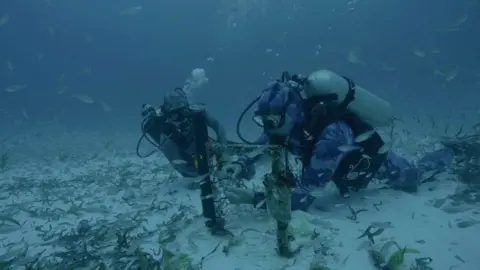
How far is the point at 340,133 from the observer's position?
15.9 feet

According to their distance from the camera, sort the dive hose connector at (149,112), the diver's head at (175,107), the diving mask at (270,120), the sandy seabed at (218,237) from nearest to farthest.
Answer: the sandy seabed at (218,237) → the diving mask at (270,120) → the diver's head at (175,107) → the dive hose connector at (149,112)

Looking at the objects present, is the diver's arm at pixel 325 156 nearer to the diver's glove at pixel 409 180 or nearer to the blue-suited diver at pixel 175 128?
the diver's glove at pixel 409 180

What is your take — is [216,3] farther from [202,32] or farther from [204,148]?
[204,148]

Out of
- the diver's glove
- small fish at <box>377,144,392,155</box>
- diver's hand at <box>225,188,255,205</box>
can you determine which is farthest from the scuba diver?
the diver's glove

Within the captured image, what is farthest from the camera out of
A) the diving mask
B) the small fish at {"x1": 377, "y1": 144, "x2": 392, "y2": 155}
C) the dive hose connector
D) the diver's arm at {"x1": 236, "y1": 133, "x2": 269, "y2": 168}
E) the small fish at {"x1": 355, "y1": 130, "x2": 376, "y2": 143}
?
the dive hose connector

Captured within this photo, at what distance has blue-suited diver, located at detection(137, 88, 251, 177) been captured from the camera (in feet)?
22.2

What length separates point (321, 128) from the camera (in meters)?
5.02

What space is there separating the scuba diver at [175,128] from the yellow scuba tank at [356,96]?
248 centimetres

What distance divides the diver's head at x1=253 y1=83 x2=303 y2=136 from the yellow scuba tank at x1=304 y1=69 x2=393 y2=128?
23 centimetres

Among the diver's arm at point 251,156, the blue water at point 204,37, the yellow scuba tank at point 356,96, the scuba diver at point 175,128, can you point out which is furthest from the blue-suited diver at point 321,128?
the blue water at point 204,37

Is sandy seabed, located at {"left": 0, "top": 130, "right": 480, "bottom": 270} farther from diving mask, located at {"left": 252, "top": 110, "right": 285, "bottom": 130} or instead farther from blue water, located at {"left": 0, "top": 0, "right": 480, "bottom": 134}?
blue water, located at {"left": 0, "top": 0, "right": 480, "bottom": 134}

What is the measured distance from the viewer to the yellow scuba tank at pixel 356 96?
4883mm

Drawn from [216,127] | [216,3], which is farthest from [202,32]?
[216,127]

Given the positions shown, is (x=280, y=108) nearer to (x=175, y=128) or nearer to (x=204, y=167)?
(x=204, y=167)
